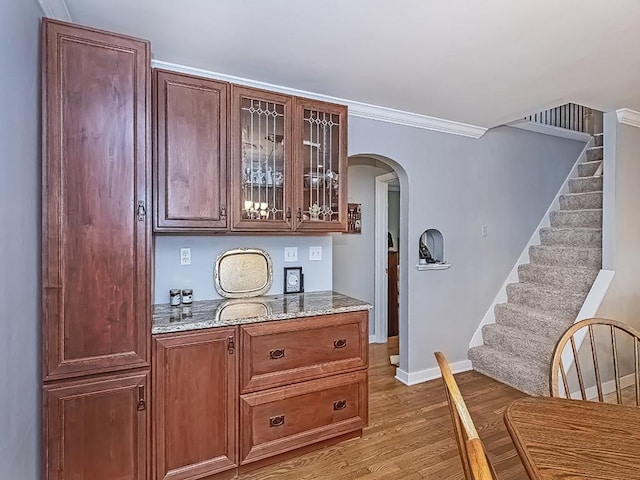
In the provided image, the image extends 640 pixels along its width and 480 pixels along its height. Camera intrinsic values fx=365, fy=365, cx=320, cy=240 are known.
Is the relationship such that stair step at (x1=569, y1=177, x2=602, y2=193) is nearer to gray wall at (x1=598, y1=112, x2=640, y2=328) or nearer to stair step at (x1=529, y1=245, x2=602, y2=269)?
gray wall at (x1=598, y1=112, x2=640, y2=328)

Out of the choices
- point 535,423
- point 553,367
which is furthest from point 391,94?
point 535,423

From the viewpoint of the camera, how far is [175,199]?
2027 mm

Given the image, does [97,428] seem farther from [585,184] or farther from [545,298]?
[585,184]

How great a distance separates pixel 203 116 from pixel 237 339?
4.18ft

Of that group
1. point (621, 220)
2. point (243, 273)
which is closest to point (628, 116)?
point (621, 220)

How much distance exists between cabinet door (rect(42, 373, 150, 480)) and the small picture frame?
1.17 m

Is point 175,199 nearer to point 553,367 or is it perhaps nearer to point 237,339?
point 237,339

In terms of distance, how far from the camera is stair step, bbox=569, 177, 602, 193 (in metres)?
3.90

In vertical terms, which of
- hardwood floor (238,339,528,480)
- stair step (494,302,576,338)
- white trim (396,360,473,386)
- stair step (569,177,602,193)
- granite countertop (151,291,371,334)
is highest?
stair step (569,177,602,193)

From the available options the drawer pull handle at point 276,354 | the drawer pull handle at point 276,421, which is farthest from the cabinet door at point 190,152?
the drawer pull handle at point 276,421

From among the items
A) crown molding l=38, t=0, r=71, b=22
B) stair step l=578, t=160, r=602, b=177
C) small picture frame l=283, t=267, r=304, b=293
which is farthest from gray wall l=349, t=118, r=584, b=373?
crown molding l=38, t=0, r=71, b=22

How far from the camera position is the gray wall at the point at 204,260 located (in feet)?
7.84

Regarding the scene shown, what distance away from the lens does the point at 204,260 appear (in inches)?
98.3

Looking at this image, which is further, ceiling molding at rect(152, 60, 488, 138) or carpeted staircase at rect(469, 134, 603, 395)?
carpeted staircase at rect(469, 134, 603, 395)
